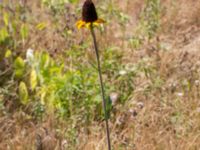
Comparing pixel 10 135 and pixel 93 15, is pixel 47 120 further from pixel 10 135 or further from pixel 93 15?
pixel 93 15

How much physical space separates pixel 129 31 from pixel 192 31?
0.45m

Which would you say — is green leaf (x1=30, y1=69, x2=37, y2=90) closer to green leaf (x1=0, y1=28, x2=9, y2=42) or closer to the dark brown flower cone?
green leaf (x1=0, y1=28, x2=9, y2=42)

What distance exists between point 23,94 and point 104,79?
18.3 inches

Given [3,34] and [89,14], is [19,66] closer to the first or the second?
[3,34]

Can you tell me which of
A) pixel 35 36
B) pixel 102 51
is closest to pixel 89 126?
pixel 102 51

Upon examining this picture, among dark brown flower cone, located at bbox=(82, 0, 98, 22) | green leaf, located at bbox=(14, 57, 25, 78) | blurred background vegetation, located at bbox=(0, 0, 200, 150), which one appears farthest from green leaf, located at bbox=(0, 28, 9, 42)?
dark brown flower cone, located at bbox=(82, 0, 98, 22)

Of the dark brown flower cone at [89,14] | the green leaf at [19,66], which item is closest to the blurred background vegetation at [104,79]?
the green leaf at [19,66]

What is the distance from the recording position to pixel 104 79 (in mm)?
2578

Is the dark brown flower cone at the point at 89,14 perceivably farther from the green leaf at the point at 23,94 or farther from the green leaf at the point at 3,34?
the green leaf at the point at 3,34

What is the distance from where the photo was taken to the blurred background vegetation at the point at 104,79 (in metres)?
2.14

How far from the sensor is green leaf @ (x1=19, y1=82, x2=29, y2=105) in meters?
2.53

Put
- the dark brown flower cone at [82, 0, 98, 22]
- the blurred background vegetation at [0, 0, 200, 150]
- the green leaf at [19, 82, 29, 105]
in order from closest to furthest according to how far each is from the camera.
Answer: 1. the dark brown flower cone at [82, 0, 98, 22]
2. the blurred background vegetation at [0, 0, 200, 150]
3. the green leaf at [19, 82, 29, 105]

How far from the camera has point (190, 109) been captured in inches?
89.5

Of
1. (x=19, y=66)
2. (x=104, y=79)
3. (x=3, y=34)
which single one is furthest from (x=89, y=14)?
(x=3, y=34)
